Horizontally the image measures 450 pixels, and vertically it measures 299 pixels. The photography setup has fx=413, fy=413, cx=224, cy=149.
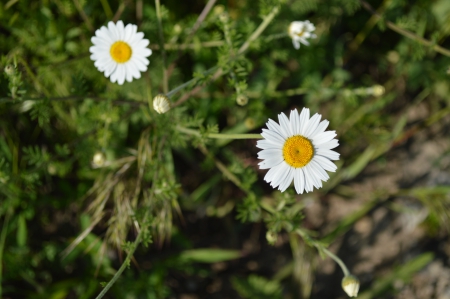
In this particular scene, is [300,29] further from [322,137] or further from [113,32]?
[113,32]

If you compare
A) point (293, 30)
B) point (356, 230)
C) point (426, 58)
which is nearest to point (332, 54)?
point (426, 58)

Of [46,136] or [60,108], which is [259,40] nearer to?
[60,108]

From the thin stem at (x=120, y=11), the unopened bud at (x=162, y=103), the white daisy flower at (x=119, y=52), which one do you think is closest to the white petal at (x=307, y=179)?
the unopened bud at (x=162, y=103)

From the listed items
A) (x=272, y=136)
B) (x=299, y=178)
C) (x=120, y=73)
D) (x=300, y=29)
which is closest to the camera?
(x=272, y=136)

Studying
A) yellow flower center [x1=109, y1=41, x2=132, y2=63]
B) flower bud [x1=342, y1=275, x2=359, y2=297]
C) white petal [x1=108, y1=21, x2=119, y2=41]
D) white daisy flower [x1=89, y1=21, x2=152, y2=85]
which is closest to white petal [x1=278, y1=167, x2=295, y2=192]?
flower bud [x1=342, y1=275, x2=359, y2=297]

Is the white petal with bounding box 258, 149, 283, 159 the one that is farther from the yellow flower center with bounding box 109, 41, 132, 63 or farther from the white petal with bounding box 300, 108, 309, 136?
the yellow flower center with bounding box 109, 41, 132, 63

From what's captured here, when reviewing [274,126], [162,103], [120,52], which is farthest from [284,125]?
[120,52]

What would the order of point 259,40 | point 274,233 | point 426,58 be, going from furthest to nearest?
point 426,58, point 259,40, point 274,233
